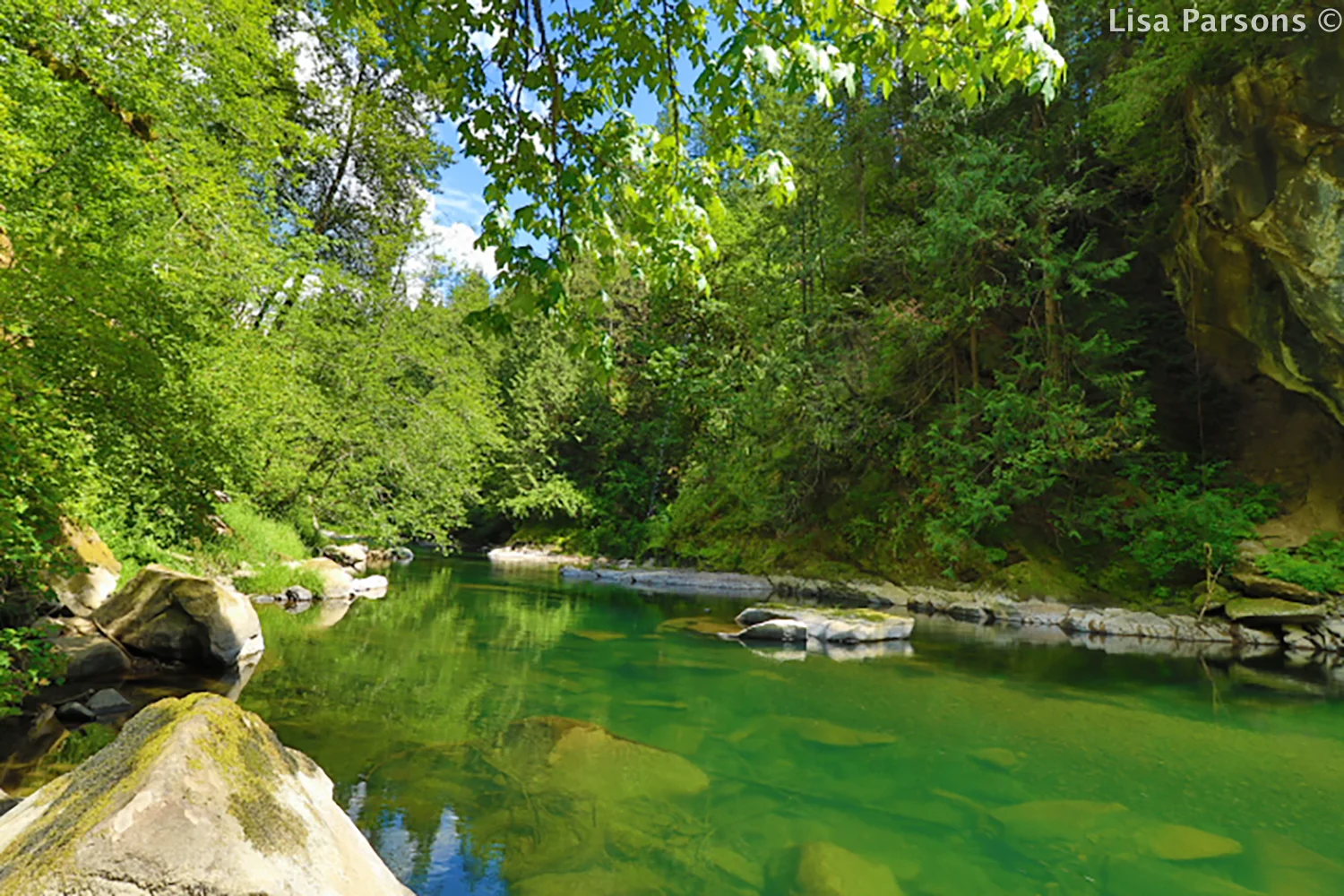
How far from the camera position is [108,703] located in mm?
5414

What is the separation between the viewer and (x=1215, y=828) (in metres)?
4.10

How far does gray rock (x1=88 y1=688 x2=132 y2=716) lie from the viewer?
209 inches

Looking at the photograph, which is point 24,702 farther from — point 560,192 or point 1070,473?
point 1070,473

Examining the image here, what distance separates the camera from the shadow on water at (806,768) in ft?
11.5

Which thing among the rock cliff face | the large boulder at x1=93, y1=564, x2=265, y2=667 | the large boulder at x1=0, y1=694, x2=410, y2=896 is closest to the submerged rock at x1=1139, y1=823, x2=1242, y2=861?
the large boulder at x1=0, y1=694, x2=410, y2=896

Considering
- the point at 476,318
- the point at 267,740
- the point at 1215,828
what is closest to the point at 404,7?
the point at 476,318

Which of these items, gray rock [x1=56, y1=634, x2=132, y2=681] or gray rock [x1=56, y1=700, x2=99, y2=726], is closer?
gray rock [x1=56, y1=700, x2=99, y2=726]

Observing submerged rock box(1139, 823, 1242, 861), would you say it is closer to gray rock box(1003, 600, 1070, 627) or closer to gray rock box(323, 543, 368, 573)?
gray rock box(1003, 600, 1070, 627)

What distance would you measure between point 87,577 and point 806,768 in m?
8.12

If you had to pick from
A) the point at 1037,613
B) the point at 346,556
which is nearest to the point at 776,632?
the point at 1037,613

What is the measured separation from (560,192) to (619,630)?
854cm

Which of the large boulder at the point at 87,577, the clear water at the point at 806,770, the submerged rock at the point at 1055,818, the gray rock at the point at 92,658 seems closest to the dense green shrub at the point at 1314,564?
the clear water at the point at 806,770

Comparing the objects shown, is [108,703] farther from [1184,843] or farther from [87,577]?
[1184,843]

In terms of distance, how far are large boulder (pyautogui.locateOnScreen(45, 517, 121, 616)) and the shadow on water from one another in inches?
73.3
